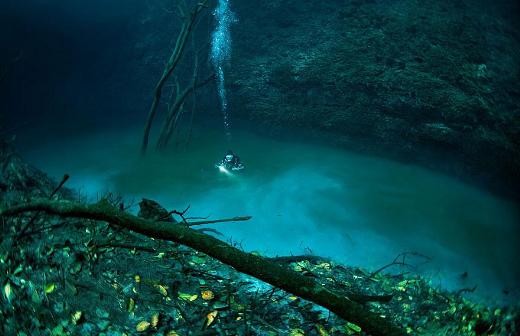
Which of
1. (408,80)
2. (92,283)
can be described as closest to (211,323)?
(92,283)

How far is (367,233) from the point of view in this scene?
8039 mm

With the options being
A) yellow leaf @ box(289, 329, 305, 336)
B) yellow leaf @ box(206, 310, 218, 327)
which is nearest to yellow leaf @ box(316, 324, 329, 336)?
yellow leaf @ box(289, 329, 305, 336)

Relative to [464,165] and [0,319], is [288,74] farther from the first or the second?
[0,319]

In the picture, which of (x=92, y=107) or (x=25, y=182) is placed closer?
(x=25, y=182)

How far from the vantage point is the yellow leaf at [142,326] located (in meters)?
2.58

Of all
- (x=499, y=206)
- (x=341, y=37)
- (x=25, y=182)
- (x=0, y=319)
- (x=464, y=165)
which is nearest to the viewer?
(x=0, y=319)

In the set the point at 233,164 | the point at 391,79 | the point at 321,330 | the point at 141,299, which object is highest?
the point at 391,79

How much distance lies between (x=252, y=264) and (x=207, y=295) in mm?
1049

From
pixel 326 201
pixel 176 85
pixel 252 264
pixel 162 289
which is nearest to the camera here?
pixel 252 264

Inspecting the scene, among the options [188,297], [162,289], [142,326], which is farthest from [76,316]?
[188,297]

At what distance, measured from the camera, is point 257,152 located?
41.2ft

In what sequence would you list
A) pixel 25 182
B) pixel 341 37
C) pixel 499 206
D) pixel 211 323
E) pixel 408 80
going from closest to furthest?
pixel 211 323, pixel 25 182, pixel 499 206, pixel 408 80, pixel 341 37

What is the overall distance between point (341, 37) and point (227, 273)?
1160 centimetres

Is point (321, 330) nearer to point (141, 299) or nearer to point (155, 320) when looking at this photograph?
point (155, 320)
